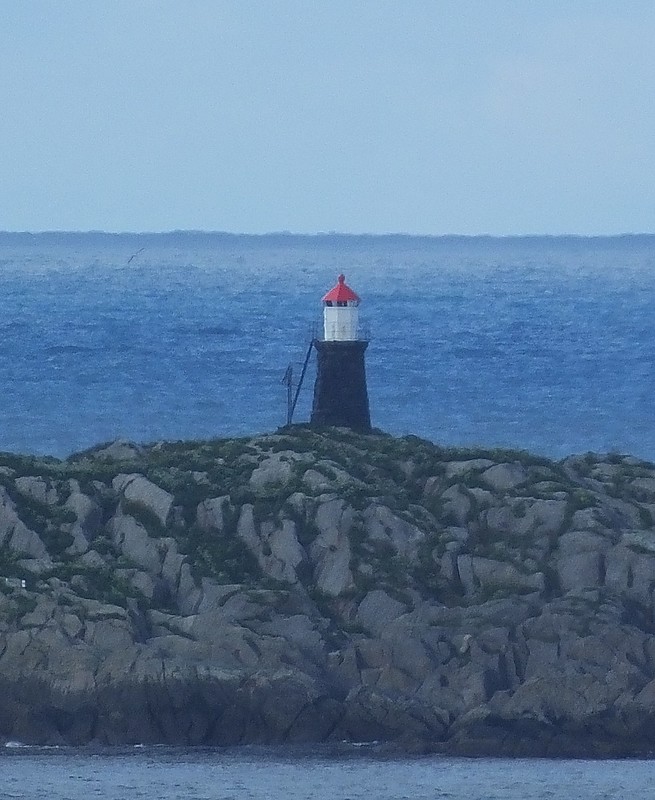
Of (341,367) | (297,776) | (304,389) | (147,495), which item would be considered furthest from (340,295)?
(304,389)

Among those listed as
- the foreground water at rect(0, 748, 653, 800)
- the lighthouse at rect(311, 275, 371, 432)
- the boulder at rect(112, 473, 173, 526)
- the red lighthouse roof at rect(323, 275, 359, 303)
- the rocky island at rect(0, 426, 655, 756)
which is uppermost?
the red lighthouse roof at rect(323, 275, 359, 303)

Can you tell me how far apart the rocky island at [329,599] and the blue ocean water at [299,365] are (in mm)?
8128

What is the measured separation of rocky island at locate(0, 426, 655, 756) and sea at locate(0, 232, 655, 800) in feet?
2.12

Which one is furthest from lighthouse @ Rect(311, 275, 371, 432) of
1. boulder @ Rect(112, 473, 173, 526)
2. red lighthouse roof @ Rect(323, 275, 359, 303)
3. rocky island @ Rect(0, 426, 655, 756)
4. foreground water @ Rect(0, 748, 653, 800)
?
foreground water @ Rect(0, 748, 653, 800)

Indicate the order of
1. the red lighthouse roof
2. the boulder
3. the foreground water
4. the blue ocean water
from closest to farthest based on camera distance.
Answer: the foreground water → the boulder → the red lighthouse roof → the blue ocean water

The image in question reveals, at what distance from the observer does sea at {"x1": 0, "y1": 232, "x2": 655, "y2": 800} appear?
28453 mm

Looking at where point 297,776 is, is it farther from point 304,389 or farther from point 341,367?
point 304,389

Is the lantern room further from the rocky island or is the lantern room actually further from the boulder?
the boulder

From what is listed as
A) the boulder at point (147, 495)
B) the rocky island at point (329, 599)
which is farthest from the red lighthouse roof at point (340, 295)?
the boulder at point (147, 495)

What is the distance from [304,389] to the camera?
6419 centimetres

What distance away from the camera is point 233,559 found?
33.0 meters

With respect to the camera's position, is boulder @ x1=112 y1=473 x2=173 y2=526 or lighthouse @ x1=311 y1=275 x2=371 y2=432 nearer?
boulder @ x1=112 y1=473 x2=173 y2=526

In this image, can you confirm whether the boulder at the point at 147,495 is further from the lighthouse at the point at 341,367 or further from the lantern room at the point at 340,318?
the lantern room at the point at 340,318

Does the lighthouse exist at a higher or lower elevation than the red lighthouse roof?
lower
